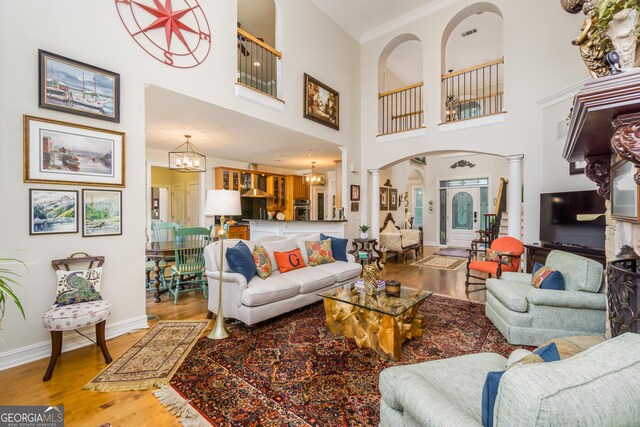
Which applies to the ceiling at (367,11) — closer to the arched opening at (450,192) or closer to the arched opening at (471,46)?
the arched opening at (471,46)

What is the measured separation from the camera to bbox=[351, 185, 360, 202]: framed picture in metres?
6.37

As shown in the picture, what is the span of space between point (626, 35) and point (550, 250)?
352 cm

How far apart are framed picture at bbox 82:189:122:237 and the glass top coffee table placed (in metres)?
2.25

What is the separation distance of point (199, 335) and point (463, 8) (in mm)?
6811

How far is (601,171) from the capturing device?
2.08m

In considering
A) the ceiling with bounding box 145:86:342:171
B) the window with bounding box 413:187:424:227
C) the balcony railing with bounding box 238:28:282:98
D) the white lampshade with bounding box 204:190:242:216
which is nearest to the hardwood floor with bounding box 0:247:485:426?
the white lampshade with bounding box 204:190:242:216

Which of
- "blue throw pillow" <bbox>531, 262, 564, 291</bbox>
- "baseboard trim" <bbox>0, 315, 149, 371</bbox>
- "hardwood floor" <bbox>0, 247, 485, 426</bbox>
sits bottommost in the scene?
"hardwood floor" <bbox>0, 247, 485, 426</bbox>

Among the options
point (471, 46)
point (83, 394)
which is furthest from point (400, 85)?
point (83, 394)

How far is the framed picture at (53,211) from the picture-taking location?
2383 mm

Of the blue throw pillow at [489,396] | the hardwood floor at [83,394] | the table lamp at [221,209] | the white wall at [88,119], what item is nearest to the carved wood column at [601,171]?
the blue throw pillow at [489,396]

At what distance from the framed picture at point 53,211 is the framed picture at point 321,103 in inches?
145

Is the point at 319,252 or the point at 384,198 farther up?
the point at 384,198

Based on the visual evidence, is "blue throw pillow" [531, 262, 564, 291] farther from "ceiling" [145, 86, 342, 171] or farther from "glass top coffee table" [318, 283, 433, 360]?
"ceiling" [145, 86, 342, 171]

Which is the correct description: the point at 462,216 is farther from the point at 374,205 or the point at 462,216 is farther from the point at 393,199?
the point at 374,205
